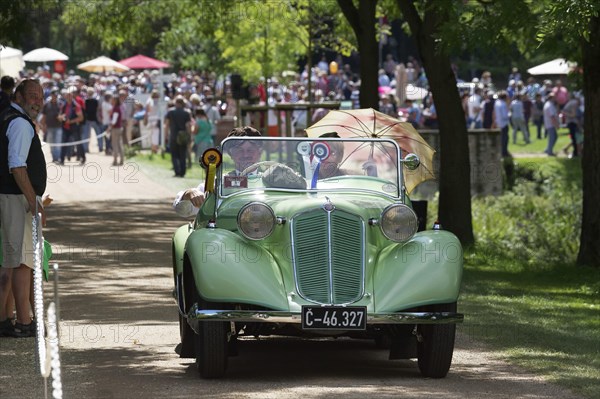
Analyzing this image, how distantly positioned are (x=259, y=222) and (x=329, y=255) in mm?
530

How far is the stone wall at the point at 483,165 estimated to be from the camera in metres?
30.1

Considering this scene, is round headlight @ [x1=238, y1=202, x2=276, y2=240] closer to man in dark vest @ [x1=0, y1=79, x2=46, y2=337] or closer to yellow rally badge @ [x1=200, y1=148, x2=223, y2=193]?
yellow rally badge @ [x1=200, y1=148, x2=223, y2=193]

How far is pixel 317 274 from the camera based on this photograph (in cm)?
972

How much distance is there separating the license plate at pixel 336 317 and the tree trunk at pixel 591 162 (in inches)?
382

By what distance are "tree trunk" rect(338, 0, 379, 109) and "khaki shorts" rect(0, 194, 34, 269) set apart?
12.0 metres

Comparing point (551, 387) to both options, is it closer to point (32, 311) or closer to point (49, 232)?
point (32, 311)

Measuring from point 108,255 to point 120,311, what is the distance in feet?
17.1

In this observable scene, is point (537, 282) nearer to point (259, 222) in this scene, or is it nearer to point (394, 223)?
point (394, 223)

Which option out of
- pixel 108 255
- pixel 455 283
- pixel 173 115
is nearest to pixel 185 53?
pixel 173 115

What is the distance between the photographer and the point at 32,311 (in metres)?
12.7

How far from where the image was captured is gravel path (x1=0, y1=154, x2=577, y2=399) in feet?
30.5

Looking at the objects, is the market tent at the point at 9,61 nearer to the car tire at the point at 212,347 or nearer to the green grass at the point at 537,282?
the green grass at the point at 537,282

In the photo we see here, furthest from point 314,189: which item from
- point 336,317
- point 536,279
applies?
point 536,279

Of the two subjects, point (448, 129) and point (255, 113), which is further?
point (255, 113)
